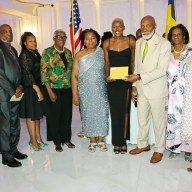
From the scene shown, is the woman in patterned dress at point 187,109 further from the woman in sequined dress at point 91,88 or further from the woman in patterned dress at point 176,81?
the woman in sequined dress at point 91,88

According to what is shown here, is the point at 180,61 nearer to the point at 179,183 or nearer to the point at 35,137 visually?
the point at 179,183

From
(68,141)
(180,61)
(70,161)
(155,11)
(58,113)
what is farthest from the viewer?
(155,11)

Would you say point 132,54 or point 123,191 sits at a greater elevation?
point 132,54

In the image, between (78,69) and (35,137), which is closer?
(78,69)

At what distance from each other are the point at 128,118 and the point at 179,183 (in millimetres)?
1092

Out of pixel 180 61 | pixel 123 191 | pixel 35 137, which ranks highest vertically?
pixel 180 61

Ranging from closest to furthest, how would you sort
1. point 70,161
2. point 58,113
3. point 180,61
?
point 180,61 → point 70,161 → point 58,113

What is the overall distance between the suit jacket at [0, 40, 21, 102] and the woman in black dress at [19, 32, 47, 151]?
0.89 ft

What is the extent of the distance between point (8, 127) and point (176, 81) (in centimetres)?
207

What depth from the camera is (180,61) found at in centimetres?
293

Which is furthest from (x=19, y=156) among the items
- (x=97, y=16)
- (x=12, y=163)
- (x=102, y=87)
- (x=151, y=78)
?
(x=97, y=16)

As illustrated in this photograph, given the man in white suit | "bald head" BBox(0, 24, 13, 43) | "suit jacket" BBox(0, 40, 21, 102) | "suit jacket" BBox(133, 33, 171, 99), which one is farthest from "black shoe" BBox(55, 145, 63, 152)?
"bald head" BBox(0, 24, 13, 43)

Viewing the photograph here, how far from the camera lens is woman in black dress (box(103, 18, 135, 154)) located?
126 inches

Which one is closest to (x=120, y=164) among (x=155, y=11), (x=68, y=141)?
(x=68, y=141)
